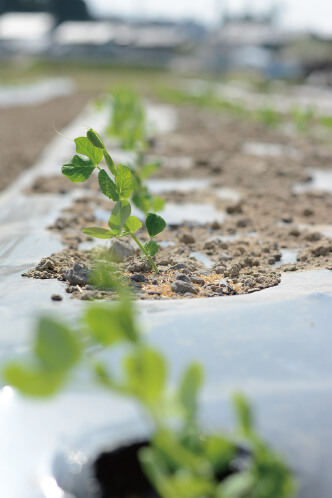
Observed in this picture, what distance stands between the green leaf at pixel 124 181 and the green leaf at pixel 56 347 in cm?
123

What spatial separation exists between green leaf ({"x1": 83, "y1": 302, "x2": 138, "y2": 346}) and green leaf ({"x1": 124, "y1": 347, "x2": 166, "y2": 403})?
48mm

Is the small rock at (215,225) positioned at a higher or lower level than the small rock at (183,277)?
lower

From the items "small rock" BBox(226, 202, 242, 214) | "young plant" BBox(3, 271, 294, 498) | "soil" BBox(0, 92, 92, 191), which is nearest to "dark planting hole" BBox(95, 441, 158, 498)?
"young plant" BBox(3, 271, 294, 498)

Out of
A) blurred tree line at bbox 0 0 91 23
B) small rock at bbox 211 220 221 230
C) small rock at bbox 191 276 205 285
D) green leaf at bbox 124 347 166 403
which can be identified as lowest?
small rock at bbox 211 220 221 230

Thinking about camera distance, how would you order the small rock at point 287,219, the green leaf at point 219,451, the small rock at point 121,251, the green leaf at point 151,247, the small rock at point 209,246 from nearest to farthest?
Result: the green leaf at point 219,451 → the green leaf at point 151,247 → the small rock at point 121,251 → the small rock at point 209,246 → the small rock at point 287,219

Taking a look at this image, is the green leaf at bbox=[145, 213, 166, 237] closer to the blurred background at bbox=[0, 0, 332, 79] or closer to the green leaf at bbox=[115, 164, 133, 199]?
the green leaf at bbox=[115, 164, 133, 199]

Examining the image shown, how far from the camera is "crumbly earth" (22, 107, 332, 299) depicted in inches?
81.9

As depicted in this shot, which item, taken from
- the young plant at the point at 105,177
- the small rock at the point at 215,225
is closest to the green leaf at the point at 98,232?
the young plant at the point at 105,177

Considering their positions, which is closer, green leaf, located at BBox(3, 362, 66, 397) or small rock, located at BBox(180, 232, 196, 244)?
green leaf, located at BBox(3, 362, 66, 397)

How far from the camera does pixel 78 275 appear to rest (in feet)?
6.70

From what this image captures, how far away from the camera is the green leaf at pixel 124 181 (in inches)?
76.9

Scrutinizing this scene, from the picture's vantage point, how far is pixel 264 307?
5.54ft

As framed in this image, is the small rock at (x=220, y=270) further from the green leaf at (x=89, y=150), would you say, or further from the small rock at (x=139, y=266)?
the green leaf at (x=89, y=150)

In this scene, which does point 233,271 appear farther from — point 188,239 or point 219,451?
point 219,451
